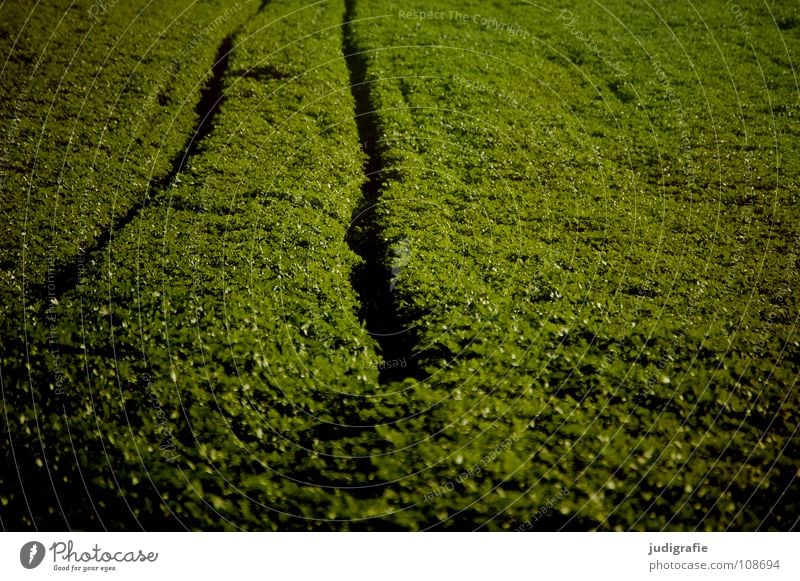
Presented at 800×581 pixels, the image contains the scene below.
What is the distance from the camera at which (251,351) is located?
7.81m

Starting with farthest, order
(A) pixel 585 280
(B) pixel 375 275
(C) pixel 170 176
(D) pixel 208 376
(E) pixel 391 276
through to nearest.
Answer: (C) pixel 170 176, (B) pixel 375 275, (E) pixel 391 276, (A) pixel 585 280, (D) pixel 208 376

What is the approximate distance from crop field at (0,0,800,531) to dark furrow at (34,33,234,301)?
0.42ft

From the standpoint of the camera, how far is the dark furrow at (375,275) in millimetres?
8328

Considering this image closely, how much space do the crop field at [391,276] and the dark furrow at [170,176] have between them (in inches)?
5.1

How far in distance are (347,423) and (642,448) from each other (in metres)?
3.78

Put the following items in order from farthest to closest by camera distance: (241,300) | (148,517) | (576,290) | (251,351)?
(576,290), (241,300), (251,351), (148,517)

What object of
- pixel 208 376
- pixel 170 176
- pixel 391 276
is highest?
pixel 170 176

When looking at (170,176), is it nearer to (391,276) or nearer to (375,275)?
(375,275)

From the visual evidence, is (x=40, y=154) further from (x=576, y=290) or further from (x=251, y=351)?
(x=576, y=290)

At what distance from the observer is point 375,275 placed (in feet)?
33.6

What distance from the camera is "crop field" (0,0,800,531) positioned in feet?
20.4

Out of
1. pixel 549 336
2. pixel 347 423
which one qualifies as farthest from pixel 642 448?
pixel 347 423

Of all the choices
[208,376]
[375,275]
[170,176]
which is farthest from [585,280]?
[170,176]

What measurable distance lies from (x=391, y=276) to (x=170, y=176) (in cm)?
652
